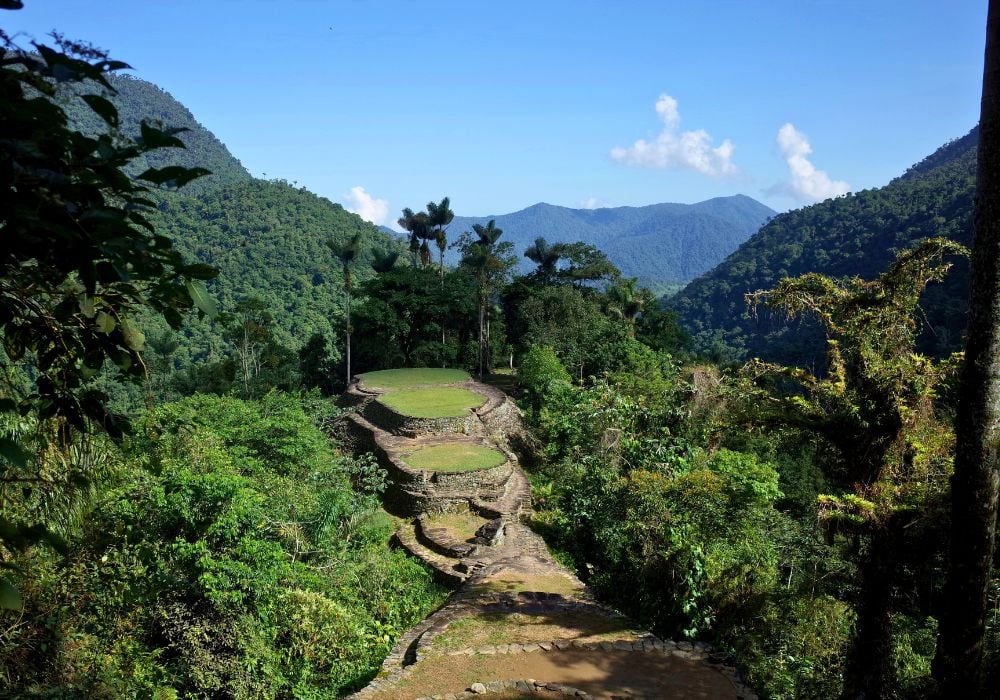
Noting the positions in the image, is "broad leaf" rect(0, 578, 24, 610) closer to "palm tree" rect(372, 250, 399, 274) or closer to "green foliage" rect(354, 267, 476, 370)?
"green foliage" rect(354, 267, 476, 370)

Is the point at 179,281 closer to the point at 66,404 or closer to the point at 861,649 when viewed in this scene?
the point at 66,404

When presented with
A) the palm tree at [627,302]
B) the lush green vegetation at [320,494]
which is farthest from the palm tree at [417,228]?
the lush green vegetation at [320,494]

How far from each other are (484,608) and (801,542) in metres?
4.78

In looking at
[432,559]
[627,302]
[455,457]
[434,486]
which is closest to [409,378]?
[455,457]

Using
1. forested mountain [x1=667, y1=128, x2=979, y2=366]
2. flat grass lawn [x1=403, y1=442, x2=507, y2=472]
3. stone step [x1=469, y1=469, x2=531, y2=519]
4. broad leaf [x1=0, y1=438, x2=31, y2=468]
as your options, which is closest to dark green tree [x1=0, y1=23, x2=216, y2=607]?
broad leaf [x1=0, y1=438, x2=31, y2=468]

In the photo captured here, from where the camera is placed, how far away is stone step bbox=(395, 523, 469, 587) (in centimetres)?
1116

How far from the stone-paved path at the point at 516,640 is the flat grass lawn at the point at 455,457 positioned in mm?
1185

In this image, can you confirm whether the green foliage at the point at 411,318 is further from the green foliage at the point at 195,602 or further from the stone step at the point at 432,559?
the green foliage at the point at 195,602

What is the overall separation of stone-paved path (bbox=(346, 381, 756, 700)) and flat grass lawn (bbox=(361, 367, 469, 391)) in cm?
801

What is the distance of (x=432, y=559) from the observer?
A: 12016 millimetres

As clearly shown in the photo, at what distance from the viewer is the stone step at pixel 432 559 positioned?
11164mm

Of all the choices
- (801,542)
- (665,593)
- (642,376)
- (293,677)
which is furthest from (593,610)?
(642,376)

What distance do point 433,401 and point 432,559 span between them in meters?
7.66

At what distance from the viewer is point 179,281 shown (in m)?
1.77
